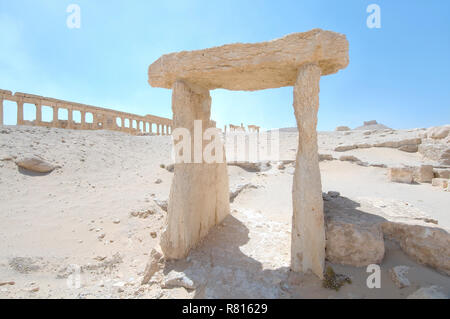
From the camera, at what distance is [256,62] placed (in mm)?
3062

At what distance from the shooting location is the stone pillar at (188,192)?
3.49m

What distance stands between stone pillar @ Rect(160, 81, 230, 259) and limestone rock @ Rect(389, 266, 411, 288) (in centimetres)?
281

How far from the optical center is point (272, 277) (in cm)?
299

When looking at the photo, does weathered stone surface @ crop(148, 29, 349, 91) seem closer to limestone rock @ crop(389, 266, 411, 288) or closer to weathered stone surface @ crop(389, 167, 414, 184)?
limestone rock @ crop(389, 266, 411, 288)

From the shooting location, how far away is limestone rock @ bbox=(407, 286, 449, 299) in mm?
2124

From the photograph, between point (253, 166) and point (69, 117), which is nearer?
point (253, 166)

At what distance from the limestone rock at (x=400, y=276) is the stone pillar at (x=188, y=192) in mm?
2815

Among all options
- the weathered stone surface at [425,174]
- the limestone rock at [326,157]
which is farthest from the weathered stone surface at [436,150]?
the limestone rock at [326,157]

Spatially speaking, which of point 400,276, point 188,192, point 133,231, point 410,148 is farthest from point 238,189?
point 410,148

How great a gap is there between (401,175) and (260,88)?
23.9ft

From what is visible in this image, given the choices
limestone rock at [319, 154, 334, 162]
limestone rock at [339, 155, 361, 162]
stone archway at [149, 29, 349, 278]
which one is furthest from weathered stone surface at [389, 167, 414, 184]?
stone archway at [149, 29, 349, 278]

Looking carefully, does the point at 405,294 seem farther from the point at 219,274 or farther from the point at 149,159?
the point at 149,159

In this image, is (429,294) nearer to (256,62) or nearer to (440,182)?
(256,62)

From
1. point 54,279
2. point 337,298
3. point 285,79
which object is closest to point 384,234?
point 337,298
